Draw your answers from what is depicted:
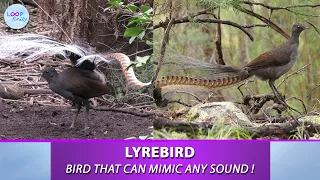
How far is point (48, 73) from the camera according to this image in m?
4.32

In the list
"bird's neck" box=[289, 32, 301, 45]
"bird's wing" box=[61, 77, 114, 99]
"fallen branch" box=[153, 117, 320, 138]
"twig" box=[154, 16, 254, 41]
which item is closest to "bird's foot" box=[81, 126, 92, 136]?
"bird's wing" box=[61, 77, 114, 99]

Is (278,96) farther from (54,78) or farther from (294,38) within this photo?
(54,78)

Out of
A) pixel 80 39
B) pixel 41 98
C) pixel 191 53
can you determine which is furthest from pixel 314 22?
pixel 41 98

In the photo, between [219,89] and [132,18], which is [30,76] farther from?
[219,89]

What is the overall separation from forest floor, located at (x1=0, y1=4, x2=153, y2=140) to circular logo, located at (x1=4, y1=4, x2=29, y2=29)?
0.09 m

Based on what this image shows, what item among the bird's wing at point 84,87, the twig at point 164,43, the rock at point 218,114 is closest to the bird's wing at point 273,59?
the rock at point 218,114

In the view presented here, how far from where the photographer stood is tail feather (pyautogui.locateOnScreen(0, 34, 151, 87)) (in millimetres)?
4363

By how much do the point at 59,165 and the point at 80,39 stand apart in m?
0.72

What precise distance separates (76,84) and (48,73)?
0.56ft

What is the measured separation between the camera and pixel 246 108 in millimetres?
4465

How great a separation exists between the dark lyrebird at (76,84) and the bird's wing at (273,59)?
88cm

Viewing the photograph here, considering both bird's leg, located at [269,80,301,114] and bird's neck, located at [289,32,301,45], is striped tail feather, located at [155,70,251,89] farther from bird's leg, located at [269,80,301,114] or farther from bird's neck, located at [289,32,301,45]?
bird's neck, located at [289,32,301,45]

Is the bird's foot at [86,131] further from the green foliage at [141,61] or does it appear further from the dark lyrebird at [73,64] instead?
the green foliage at [141,61]

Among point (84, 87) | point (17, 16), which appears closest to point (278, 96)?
point (84, 87)
